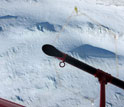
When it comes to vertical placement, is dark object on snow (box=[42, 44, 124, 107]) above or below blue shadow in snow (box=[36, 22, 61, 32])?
above

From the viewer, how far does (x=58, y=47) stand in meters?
2.85

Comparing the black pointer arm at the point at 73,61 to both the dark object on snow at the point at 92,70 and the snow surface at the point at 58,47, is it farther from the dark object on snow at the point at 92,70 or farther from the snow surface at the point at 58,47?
the snow surface at the point at 58,47

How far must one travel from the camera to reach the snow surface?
2.41 metres

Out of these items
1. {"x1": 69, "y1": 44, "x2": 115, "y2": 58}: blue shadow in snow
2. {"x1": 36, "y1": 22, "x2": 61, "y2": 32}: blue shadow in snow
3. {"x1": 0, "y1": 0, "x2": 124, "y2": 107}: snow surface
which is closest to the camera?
{"x1": 0, "y1": 0, "x2": 124, "y2": 107}: snow surface

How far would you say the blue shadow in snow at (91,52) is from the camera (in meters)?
2.83

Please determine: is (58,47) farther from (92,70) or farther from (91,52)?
(92,70)

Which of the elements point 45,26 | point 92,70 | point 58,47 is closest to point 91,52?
point 58,47

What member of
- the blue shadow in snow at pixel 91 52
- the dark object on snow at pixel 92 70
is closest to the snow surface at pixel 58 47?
the blue shadow in snow at pixel 91 52

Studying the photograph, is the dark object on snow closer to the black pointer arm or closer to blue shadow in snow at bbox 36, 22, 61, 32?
the black pointer arm

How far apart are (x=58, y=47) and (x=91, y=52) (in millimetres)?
579

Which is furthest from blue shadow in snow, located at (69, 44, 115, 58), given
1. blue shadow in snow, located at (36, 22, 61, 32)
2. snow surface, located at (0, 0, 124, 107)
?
blue shadow in snow, located at (36, 22, 61, 32)

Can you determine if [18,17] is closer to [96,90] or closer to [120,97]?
[96,90]

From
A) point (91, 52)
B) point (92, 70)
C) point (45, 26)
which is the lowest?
point (91, 52)

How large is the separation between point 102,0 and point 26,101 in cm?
270
